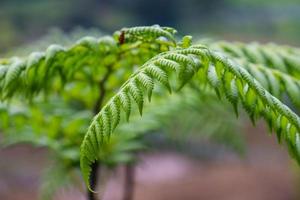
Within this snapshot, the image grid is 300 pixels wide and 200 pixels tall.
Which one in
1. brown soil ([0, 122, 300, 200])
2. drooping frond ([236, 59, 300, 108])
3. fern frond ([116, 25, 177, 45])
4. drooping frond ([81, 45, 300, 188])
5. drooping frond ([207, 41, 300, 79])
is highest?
brown soil ([0, 122, 300, 200])

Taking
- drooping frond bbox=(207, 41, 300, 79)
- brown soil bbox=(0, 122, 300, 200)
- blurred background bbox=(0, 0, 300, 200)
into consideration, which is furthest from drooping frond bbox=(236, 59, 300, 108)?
brown soil bbox=(0, 122, 300, 200)

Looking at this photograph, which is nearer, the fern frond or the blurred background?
the fern frond

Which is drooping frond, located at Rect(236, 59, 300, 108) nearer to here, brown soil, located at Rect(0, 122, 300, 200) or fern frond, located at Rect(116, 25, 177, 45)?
fern frond, located at Rect(116, 25, 177, 45)

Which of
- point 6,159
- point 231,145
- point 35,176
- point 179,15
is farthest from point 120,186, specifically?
point 179,15

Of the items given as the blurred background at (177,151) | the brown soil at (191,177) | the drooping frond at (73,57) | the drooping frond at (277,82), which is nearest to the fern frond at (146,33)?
the drooping frond at (73,57)

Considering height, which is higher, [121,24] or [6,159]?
[121,24]

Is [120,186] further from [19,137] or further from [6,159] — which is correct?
[19,137]

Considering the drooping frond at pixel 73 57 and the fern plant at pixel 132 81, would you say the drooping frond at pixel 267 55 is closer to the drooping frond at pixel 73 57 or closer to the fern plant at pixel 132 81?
the fern plant at pixel 132 81

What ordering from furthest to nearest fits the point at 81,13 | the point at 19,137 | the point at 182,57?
the point at 81,13
the point at 19,137
the point at 182,57
